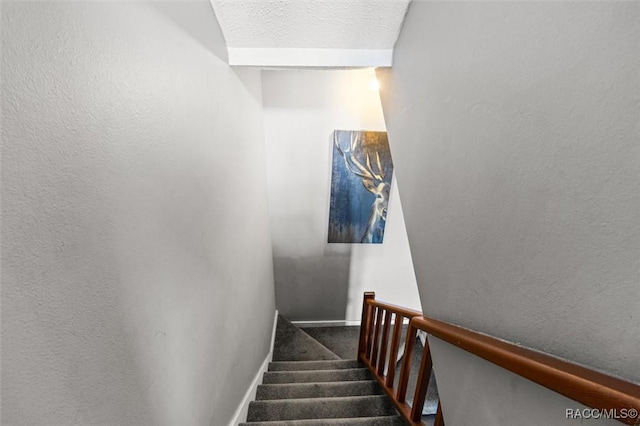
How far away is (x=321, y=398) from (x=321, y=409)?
0.34 ft

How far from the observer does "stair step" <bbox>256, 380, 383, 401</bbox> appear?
6.55 ft

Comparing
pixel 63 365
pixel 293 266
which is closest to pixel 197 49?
pixel 63 365

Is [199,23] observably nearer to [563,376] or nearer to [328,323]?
[563,376]

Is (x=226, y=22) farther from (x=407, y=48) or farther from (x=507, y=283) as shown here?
(x=507, y=283)

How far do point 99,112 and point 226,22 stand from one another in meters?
1.01

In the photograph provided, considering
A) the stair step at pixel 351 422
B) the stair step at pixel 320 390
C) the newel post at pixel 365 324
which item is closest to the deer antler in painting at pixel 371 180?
the newel post at pixel 365 324

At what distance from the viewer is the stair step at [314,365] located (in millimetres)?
2514

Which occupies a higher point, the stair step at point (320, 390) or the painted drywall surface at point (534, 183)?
the painted drywall surface at point (534, 183)

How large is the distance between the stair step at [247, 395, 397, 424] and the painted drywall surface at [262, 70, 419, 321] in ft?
5.93

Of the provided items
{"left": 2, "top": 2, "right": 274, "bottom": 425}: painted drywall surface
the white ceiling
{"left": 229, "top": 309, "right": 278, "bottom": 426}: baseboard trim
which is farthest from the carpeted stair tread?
the white ceiling

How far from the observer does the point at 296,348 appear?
309cm

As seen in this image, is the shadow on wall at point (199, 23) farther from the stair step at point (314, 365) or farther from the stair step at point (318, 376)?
the stair step at point (314, 365)

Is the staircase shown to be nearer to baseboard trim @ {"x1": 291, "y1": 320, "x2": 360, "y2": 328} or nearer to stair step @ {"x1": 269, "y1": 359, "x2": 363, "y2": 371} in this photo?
stair step @ {"x1": 269, "y1": 359, "x2": 363, "y2": 371}

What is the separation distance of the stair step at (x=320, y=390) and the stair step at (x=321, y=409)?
226mm
